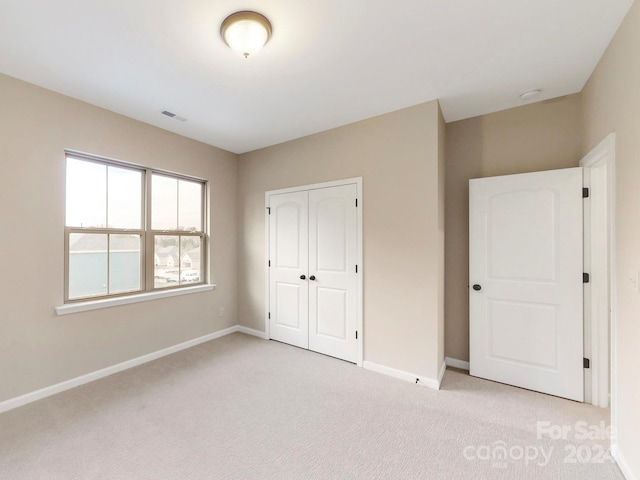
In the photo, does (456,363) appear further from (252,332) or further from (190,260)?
(190,260)

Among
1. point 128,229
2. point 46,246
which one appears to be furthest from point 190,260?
point 46,246

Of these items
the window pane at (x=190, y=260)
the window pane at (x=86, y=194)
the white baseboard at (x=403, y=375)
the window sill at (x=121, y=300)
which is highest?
the window pane at (x=86, y=194)

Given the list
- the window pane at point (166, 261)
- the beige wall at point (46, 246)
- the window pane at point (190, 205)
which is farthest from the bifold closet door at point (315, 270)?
the beige wall at point (46, 246)

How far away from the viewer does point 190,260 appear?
12.5 ft

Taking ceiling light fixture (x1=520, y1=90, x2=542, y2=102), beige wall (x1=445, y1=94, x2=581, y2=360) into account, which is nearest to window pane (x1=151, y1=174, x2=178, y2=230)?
beige wall (x1=445, y1=94, x2=581, y2=360)

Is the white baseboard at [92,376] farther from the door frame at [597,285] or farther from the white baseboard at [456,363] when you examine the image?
the door frame at [597,285]

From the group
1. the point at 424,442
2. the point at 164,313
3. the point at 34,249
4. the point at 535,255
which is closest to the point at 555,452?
the point at 424,442

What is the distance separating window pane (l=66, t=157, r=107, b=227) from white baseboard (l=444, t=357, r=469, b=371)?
4.03 meters

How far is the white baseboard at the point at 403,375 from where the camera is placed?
2.64 metres

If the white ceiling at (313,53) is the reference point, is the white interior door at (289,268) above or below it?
below

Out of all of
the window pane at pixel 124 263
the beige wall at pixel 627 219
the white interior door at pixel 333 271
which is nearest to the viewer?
the beige wall at pixel 627 219

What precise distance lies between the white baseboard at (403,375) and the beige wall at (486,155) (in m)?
0.61

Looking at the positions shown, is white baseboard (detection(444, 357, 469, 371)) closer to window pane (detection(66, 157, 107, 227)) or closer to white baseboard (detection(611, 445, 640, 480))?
white baseboard (detection(611, 445, 640, 480))

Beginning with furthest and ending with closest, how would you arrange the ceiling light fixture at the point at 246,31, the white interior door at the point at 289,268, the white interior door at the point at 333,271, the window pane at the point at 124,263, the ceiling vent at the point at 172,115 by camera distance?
the white interior door at the point at 289,268 < the white interior door at the point at 333,271 < the window pane at the point at 124,263 < the ceiling vent at the point at 172,115 < the ceiling light fixture at the point at 246,31
